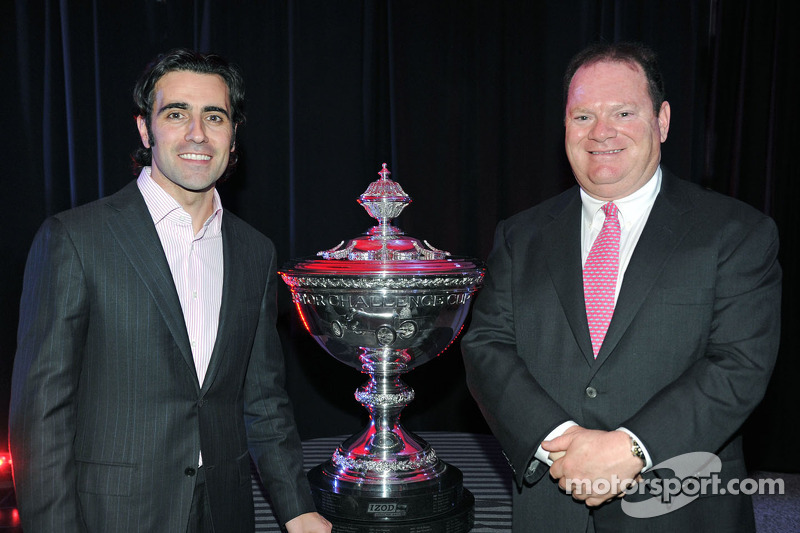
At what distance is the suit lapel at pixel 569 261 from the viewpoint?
1.42 metres

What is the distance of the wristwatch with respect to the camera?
→ 1.29 meters

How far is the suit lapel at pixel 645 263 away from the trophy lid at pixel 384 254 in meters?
0.67

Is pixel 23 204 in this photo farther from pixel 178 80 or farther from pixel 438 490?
pixel 438 490

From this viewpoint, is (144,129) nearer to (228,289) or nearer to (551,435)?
(228,289)

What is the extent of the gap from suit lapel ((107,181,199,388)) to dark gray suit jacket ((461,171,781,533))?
59 centimetres

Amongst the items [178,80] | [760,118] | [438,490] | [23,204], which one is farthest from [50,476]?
[760,118]

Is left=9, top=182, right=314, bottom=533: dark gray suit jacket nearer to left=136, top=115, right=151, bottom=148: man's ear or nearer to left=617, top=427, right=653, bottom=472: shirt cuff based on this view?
left=136, top=115, right=151, bottom=148: man's ear

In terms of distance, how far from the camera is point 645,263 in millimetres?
1388

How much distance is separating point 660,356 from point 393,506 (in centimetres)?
98

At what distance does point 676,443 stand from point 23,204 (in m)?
2.47

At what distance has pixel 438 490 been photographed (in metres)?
2.13

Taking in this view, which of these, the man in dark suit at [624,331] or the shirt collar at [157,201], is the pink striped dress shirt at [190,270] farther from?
the man in dark suit at [624,331]

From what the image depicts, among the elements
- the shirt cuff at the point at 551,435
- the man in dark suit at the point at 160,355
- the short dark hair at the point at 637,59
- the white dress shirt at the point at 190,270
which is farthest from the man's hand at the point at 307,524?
the short dark hair at the point at 637,59

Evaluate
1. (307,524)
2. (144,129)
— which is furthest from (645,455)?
(144,129)
